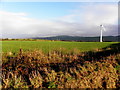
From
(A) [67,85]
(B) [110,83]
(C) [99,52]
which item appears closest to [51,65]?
(A) [67,85]

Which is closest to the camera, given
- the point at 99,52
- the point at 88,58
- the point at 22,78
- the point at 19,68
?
the point at 22,78

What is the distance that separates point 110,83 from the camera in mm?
9180

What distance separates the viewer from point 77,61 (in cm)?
1301

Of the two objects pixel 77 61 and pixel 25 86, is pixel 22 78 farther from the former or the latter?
pixel 77 61

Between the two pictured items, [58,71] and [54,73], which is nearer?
[54,73]

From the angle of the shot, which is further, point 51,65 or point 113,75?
point 51,65

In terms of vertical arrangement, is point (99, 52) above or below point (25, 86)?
above

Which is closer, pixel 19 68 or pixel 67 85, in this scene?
pixel 67 85

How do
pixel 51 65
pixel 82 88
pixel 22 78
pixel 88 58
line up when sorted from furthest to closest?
1. pixel 88 58
2. pixel 51 65
3. pixel 22 78
4. pixel 82 88

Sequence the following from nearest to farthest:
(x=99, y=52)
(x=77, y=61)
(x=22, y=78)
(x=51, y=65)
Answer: (x=22, y=78), (x=51, y=65), (x=77, y=61), (x=99, y=52)

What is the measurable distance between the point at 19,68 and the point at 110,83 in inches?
209

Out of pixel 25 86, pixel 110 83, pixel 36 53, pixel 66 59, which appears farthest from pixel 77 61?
pixel 25 86

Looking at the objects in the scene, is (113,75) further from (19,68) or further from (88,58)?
(19,68)

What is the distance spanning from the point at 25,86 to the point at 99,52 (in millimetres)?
8237
